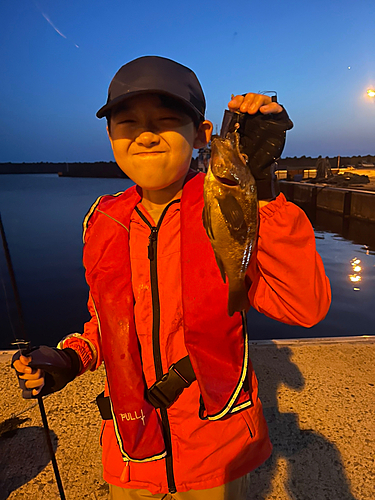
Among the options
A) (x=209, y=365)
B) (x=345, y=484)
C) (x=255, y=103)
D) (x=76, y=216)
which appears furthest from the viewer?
(x=76, y=216)

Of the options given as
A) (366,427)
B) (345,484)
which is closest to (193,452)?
(345,484)

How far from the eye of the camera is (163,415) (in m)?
1.81

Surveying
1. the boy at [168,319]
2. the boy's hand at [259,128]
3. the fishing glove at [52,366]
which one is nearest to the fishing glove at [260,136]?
the boy's hand at [259,128]

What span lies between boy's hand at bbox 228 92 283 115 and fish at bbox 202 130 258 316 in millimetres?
132

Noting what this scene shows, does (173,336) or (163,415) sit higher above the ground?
(173,336)

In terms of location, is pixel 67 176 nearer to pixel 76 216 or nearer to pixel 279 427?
pixel 76 216

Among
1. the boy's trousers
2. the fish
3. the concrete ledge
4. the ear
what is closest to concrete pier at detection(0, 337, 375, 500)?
the boy's trousers

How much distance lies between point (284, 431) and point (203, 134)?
9.25ft

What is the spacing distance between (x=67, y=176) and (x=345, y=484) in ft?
542

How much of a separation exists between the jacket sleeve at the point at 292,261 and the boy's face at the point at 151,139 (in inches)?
20.5

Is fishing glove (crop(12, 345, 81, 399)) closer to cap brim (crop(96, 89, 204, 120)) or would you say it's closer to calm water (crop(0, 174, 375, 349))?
calm water (crop(0, 174, 375, 349))

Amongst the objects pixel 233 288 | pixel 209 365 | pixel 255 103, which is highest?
pixel 255 103

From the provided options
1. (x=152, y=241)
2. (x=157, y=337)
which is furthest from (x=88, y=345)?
(x=152, y=241)

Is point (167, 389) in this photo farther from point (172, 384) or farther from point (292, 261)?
point (292, 261)
